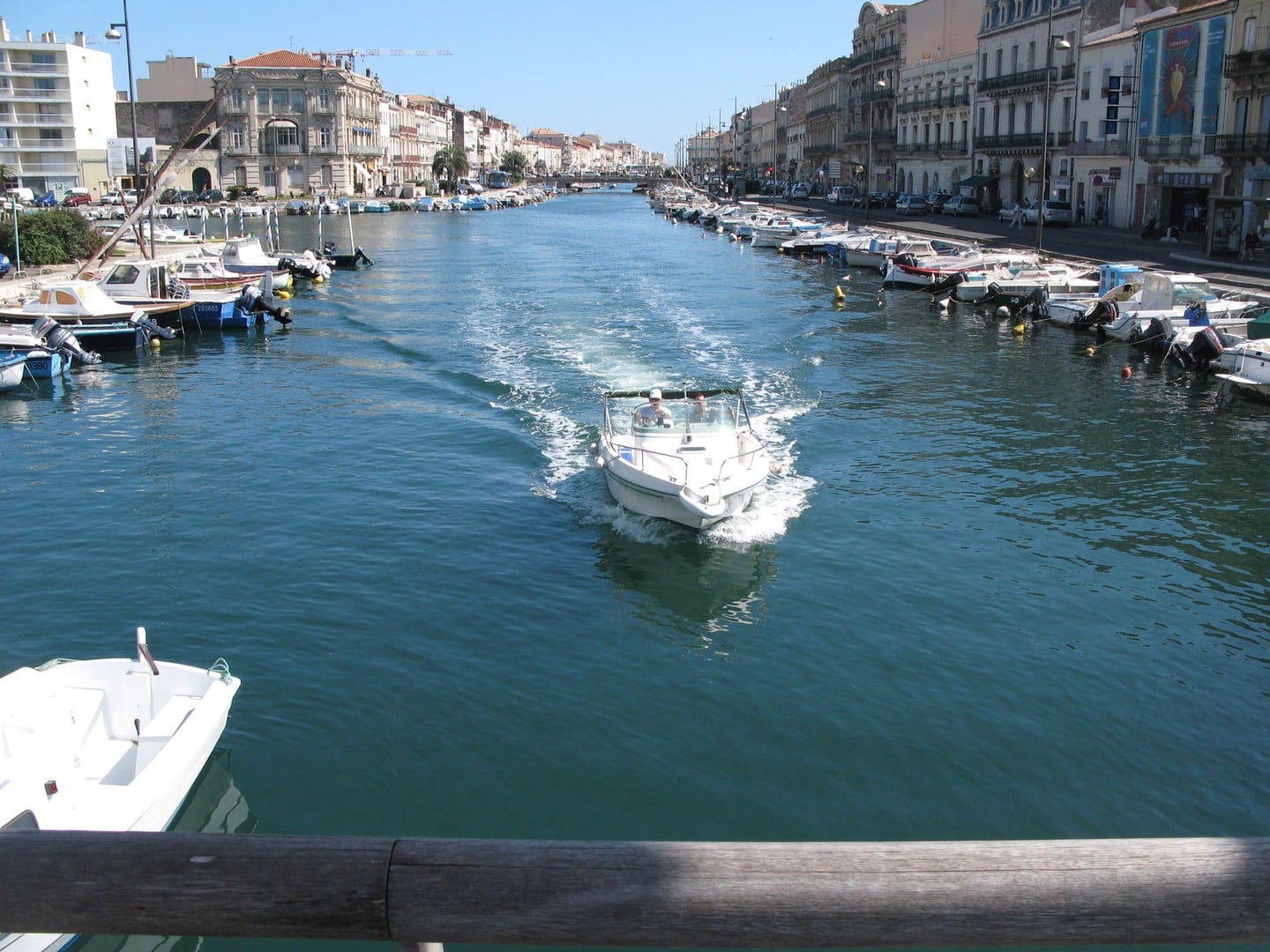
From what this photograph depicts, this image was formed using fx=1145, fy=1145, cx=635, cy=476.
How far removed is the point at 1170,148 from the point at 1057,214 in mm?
11906

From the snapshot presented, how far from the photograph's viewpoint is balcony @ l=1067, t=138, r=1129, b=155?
6077cm

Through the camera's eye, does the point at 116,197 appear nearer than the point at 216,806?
No

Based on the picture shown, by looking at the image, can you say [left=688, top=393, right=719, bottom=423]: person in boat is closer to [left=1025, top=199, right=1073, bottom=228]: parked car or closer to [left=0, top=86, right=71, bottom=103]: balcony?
[left=1025, top=199, right=1073, bottom=228]: parked car

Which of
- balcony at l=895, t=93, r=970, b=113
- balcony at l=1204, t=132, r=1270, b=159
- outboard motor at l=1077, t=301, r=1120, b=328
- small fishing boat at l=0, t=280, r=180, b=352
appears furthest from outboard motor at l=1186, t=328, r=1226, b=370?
balcony at l=895, t=93, r=970, b=113

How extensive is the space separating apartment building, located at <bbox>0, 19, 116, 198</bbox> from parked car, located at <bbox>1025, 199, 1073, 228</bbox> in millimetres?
82335

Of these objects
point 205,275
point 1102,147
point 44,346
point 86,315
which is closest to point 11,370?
point 44,346

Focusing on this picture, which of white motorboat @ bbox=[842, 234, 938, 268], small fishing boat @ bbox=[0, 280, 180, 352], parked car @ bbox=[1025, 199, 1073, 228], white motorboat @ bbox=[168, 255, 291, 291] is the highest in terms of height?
parked car @ bbox=[1025, 199, 1073, 228]

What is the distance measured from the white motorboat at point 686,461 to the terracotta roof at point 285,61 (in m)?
126

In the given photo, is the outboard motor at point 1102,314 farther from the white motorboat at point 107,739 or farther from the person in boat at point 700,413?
the white motorboat at point 107,739

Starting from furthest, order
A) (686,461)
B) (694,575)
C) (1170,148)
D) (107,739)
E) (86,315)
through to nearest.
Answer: (1170,148) → (86,315) → (686,461) → (694,575) → (107,739)

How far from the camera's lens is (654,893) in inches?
105

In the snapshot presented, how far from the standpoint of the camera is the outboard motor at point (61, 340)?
34594 millimetres

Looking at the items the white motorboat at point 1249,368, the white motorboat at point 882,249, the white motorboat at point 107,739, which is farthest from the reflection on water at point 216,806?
the white motorboat at point 882,249

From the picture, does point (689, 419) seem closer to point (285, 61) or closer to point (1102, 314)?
point (1102, 314)
